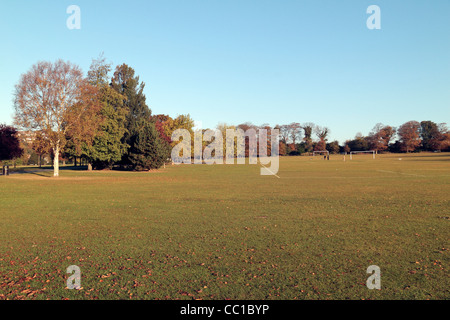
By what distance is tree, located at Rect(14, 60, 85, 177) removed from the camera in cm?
3225

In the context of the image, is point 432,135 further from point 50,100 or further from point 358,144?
point 50,100

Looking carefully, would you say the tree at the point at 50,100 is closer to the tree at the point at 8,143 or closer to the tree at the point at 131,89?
the tree at the point at 8,143

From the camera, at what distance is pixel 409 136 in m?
130

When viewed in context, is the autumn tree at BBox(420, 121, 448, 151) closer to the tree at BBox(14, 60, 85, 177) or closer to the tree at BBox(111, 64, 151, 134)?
the tree at BBox(111, 64, 151, 134)

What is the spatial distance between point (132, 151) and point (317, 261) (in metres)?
44.5

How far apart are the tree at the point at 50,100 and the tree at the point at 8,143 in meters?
15.6

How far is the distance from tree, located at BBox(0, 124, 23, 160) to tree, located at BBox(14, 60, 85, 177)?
→ 1560cm

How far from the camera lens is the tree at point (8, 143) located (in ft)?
149

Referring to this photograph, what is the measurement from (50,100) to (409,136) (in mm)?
137933

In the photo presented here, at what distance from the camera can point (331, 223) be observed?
1016 centimetres
